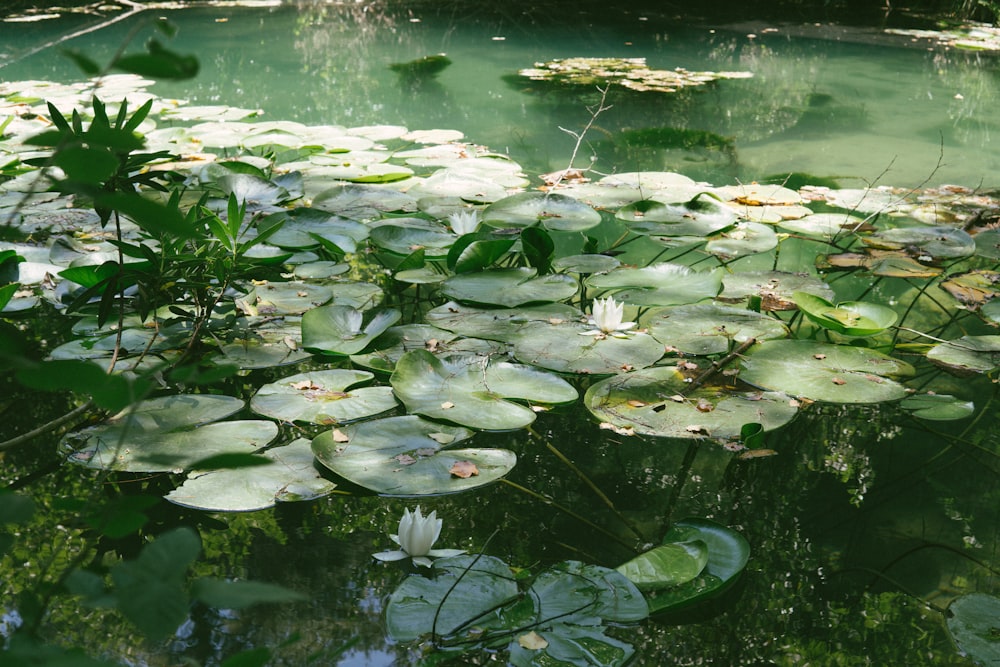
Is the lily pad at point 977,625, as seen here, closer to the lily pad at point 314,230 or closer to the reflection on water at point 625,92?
the lily pad at point 314,230

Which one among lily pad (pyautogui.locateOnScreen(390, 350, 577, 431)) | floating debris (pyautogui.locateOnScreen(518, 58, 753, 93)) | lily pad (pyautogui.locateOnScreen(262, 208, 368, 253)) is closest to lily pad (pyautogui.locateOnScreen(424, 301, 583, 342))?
lily pad (pyautogui.locateOnScreen(390, 350, 577, 431))

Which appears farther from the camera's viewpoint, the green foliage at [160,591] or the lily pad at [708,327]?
the lily pad at [708,327]

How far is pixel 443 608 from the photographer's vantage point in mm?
991

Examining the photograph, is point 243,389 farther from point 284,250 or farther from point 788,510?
point 788,510

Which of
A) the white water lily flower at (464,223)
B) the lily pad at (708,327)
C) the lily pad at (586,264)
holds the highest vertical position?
the white water lily flower at (464,223)

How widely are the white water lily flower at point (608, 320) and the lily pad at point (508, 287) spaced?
0.14 meters

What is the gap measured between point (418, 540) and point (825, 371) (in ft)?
2.91

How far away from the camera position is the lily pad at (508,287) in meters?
1.84

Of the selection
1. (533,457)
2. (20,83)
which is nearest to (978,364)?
(533,457)

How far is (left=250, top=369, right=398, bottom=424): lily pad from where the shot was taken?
142 centimetres

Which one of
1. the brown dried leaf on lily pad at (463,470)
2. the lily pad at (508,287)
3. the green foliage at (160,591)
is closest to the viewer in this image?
the green foliage at (160,591)

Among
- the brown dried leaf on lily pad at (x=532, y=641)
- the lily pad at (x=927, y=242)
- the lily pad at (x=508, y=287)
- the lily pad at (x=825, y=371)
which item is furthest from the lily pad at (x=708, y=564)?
the lily pad at (x=927, y=242)

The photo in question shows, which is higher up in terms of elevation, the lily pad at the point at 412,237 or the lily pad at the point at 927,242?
the lily pad at the point at 412,237

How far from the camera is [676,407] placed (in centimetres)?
147
